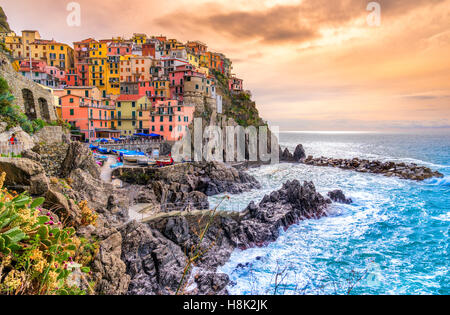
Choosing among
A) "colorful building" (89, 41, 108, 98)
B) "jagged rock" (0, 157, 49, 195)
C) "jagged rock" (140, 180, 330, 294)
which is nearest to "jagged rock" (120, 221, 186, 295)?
"jagged rock" (140, 180, 330, 294)

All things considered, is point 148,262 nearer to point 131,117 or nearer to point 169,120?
point 169,120

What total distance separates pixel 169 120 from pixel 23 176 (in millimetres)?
40068

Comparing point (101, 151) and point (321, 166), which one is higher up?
point (101, 151)

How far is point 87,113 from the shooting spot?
44.4 m

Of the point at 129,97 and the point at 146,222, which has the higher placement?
the point at 129,97

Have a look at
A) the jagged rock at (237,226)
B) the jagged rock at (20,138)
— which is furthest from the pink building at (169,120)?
the jagged rock at (20,138)

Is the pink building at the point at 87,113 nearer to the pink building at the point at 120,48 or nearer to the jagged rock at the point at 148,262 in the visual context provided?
the pink building at the point at 120,48

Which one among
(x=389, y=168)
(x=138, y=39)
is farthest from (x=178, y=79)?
(x=389, y=168)

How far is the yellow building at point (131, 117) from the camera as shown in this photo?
51.1 meters

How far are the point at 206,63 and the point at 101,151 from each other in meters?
45.8

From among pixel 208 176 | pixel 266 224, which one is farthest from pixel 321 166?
pixel 266 224

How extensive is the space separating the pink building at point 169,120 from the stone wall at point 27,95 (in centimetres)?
1872

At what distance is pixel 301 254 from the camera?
55.1 ft

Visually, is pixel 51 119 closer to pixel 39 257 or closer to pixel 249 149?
pixel 39 257
